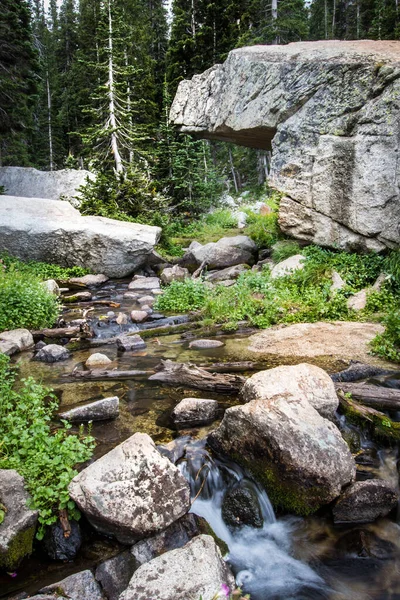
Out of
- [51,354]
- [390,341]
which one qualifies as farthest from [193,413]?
[390,341]

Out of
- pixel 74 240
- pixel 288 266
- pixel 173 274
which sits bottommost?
pixel 173 274

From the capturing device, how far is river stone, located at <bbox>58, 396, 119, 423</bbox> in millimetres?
5078

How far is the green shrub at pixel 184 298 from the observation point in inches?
420

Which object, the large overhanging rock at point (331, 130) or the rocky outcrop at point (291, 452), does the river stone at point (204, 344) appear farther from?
the large overhanging rock at point (331, 130)

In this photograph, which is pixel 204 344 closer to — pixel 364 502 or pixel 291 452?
pixel 291 452

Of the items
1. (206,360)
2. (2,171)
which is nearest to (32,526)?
(206,360)

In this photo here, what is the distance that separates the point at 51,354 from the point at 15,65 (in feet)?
53.5

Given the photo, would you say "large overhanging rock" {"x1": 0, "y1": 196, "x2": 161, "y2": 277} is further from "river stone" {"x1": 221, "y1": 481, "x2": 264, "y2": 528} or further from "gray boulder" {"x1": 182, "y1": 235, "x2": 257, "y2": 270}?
"river stone" {"x1": 221, "y1": 481, "x2": 264, "y2": 528}

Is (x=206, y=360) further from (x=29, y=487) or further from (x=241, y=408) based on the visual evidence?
(x=29, y=487)

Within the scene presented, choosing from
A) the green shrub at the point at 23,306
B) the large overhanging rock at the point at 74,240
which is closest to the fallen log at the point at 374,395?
the green shrub at the point at 23,306

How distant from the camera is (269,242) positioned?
1500 cm

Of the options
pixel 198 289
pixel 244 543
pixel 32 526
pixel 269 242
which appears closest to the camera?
pixel 32 526

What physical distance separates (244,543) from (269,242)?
40.3 feet

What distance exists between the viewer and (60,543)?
331 cm
